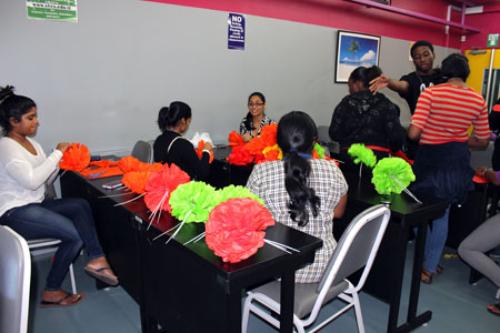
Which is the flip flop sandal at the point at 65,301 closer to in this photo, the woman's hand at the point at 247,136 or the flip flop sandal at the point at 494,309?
the woman's hand at the point at 247,136

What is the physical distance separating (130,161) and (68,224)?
1.68 feet

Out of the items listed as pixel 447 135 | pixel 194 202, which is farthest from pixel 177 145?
pixel 447 135

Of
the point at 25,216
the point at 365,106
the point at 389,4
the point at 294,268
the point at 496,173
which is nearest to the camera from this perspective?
the point at 294,268

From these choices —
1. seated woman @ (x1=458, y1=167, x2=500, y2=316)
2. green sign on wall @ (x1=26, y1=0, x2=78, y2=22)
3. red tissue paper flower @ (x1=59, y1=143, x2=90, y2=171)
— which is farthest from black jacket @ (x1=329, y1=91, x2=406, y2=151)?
green sign on wall @ (x1=26, y1=0, x2=78, y2=22)

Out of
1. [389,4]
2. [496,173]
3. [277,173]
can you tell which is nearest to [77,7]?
[277,173]

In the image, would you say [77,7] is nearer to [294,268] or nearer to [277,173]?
[277,173]

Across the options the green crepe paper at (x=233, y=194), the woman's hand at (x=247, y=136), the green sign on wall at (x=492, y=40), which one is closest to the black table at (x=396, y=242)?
the green crepe paper at (x=233, y=194)

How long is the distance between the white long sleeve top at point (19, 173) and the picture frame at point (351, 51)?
3.90m

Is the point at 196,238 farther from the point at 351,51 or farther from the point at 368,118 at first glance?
the point at 351,51

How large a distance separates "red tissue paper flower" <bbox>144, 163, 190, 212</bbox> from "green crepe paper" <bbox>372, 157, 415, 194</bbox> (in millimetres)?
1087

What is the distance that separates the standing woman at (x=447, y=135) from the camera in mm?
2307

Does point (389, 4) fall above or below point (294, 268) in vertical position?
above

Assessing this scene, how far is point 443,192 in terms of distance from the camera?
2.41 m

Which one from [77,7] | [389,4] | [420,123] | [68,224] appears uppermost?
[389,4]
